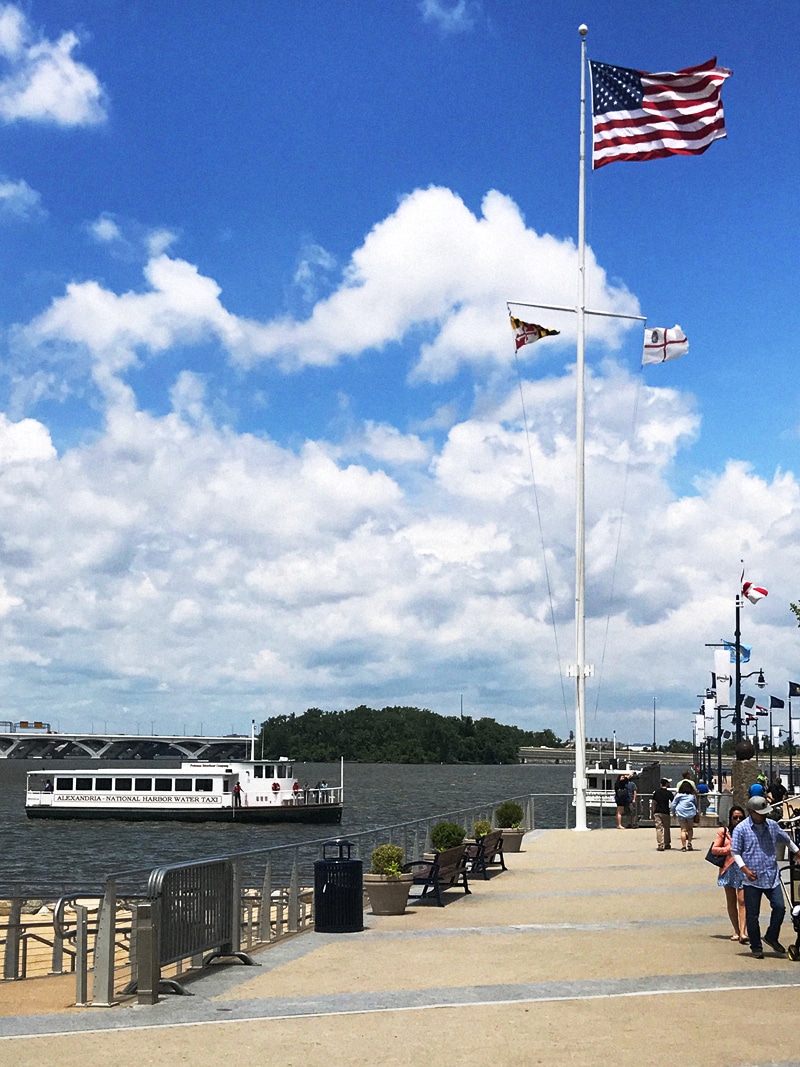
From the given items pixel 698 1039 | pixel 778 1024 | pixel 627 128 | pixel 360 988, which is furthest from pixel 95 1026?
pixel 627 128

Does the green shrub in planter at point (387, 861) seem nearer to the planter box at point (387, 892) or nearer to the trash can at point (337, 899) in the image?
the planter box at point (387, 892)

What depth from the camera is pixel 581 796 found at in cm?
3678

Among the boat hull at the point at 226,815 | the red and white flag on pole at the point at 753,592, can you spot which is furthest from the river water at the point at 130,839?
the red and white flag on pole at the point at 753,592

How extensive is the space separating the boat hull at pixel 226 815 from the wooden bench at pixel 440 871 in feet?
192

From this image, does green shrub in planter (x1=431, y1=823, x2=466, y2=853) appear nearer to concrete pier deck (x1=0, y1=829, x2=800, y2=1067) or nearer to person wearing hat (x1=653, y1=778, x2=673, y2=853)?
concrete pier deck (x1=0, y1=829, x2=800, y2=1067)

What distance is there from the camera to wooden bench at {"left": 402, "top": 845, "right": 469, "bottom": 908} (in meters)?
20.5

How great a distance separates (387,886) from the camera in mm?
19078

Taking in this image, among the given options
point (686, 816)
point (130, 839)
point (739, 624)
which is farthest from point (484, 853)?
point (130, 839)

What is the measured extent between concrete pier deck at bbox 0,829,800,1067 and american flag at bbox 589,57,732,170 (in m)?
18.3

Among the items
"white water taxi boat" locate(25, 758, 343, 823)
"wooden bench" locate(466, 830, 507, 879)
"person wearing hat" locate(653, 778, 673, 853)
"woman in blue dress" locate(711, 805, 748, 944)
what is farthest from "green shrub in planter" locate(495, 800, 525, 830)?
"white water taxi boat" locate(25, 758, 343, 823)

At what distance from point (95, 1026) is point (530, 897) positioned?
11051mm

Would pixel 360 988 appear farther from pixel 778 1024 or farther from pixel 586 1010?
pixel 778 1024

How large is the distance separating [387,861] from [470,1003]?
283 inches

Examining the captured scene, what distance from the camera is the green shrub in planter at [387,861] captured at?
1927 cm
